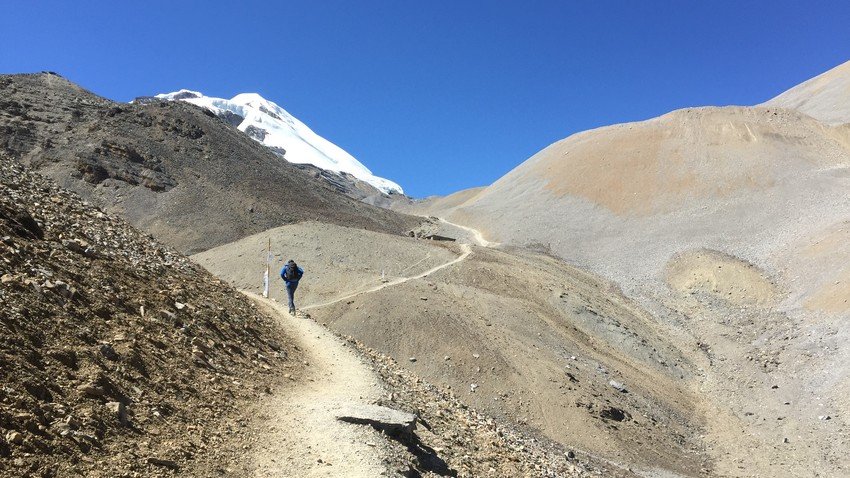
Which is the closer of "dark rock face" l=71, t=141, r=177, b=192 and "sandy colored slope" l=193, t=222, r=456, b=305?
"sandy colored slope" l=193, t=222, r=456, b=305

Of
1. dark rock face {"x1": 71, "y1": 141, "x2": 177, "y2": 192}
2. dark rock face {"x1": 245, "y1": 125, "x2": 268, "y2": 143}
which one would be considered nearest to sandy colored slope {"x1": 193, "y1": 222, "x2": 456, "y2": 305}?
dark rock face {"x1": 71, "y1": 141, "x2": 177, "y2": 192}

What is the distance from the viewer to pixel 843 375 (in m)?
20.7

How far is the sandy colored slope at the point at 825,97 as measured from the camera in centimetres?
6619

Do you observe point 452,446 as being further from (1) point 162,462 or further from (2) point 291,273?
(2) point 291,273

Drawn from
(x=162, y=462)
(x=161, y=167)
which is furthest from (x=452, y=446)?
(x=161, y=167)

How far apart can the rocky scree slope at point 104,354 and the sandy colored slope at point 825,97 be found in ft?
225

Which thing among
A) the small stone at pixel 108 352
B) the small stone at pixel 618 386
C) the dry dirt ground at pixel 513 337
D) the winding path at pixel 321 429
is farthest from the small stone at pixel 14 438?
Result: the small stone at pixel 618 386

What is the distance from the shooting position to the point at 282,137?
17562 cm

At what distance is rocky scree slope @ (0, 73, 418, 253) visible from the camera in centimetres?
3919

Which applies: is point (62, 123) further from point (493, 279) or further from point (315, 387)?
point (315, 387)

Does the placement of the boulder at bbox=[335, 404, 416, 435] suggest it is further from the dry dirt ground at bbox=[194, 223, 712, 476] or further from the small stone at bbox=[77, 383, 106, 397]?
the dry dirt ground at bbox=[194, 223, 712, 476]

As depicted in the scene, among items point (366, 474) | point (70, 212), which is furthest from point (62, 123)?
point (366, 474)

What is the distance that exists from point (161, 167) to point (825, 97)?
Answer: 7691cm

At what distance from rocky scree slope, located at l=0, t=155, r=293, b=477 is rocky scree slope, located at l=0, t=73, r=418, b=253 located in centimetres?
2575
